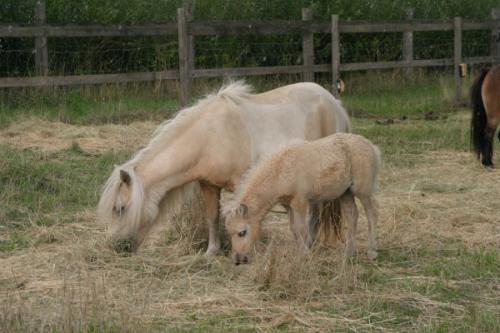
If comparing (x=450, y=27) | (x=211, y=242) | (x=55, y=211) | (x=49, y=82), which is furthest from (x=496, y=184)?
(x=450, y=27)

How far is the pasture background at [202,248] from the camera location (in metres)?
5.41

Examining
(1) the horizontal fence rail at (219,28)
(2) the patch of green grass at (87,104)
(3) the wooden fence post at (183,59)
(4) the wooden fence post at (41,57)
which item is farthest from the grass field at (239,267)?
(4) the wooden fence post at (41,57)

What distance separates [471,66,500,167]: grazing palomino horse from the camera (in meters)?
11.5

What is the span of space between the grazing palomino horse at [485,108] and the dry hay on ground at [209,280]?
310 centimetres

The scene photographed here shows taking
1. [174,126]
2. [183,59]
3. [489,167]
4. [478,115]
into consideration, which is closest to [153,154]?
[174,126]

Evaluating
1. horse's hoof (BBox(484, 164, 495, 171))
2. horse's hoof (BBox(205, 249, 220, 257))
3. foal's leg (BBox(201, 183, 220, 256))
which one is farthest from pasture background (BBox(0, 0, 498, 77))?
horse's hoof (BBox(205, 249, 220, 257))

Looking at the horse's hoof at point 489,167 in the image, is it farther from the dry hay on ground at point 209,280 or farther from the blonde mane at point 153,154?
the blonde mane at point 153,154

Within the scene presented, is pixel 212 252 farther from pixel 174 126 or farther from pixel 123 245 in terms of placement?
pixel 174 126

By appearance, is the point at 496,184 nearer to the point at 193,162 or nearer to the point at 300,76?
the point at 193,162

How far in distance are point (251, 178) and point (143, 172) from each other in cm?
83

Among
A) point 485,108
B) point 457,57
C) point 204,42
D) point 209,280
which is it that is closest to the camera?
point 209,280

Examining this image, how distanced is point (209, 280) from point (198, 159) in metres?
1.08

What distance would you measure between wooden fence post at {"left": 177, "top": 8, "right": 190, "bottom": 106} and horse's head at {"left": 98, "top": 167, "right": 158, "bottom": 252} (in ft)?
23.0

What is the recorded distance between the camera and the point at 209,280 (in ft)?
20.7
